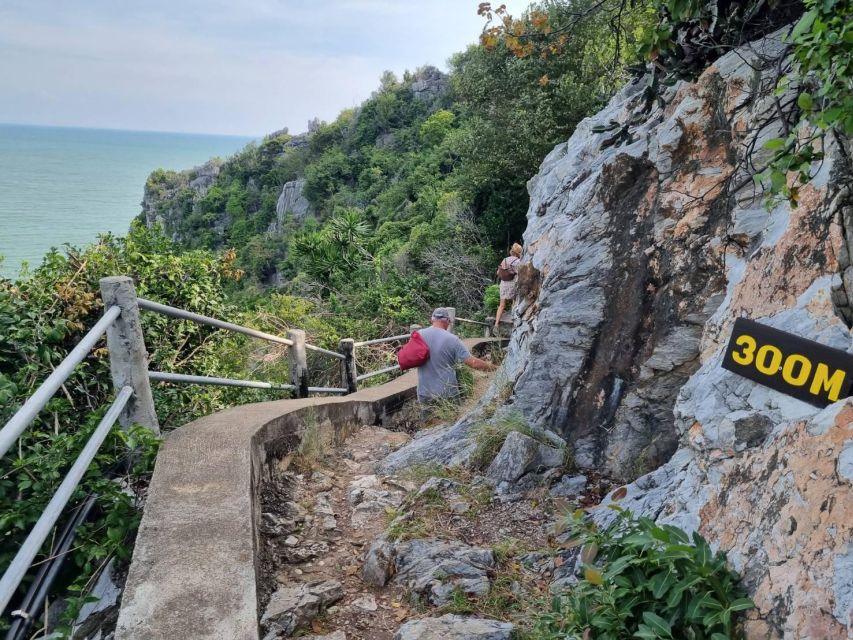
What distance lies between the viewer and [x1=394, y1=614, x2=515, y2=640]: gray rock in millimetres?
2656

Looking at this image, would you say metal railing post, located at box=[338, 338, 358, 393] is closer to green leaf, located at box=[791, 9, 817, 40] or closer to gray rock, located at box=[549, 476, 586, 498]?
gray rock, located at box=[549, 476, 586, 498]

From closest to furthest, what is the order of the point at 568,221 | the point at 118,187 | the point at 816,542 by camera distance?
the point at 816,542 < the point at 568,221 < the point at 118,187

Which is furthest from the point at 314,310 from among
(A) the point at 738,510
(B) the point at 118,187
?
(B) the point at 118,187

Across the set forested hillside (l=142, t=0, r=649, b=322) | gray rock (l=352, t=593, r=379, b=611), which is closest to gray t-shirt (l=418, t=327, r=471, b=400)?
forested hillside (l=142, t=0, r=649, b=322)

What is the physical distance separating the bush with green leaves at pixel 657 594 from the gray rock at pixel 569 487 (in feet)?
4.79

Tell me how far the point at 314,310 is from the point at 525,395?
1295 centimetres

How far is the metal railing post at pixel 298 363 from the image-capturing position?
6461 millimetres

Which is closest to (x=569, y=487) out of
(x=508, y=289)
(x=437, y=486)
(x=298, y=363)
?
(x=437, y=486)

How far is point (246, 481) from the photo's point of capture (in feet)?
10.6

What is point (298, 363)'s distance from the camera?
6504 mm

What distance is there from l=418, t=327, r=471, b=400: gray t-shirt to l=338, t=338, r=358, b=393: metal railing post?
79.9 inches

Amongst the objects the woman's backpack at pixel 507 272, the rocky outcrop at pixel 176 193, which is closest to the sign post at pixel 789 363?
the woman's backpack at pixel 507 272

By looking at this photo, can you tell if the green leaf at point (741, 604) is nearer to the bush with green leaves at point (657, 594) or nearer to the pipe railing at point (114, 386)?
the bush with green leaves at point (657, 594)

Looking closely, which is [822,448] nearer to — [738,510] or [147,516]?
[738,510]
